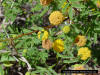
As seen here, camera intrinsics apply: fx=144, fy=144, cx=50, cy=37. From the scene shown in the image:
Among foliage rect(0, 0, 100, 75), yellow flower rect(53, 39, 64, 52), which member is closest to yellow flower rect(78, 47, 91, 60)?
foliage rect(0, 0, 100, 75)

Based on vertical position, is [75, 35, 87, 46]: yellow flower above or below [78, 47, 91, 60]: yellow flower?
above

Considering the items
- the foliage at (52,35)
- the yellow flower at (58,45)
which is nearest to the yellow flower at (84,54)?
the foliage at (52,35)

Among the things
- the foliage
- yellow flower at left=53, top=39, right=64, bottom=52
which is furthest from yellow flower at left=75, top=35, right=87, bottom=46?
yellow flower at left=53, top=39, right=64, bottom=52

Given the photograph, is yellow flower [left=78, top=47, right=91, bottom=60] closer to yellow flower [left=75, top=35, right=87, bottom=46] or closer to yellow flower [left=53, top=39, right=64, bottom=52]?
yellow flower [left=75, top=35, right=87, bottom=46]

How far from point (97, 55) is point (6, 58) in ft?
7.50

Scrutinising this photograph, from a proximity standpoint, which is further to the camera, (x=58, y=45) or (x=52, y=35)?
(x=52, y=35)

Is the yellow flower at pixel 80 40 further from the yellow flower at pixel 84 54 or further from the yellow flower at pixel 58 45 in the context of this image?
the yellow flower at pixel 58 45

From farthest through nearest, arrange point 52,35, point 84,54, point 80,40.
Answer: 1. point 52,35
2. point 80,40
3. point 84,54

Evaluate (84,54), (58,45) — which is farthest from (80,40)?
(58,45)

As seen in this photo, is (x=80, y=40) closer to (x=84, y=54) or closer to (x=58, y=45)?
(x=84, y=54)

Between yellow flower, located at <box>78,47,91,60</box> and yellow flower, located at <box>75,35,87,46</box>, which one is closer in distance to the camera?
yellow flower, located at <box>78,47,91,60</box>

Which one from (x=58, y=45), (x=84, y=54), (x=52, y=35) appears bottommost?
(x=84, y=54)

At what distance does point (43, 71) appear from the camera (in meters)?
3.22

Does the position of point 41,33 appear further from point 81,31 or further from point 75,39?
point 81,31
